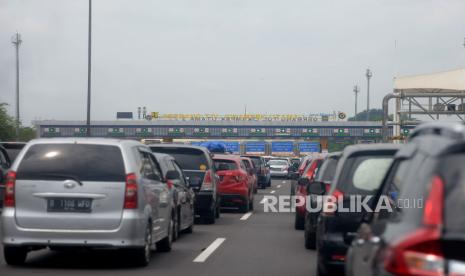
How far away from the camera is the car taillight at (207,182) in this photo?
20.9 metres

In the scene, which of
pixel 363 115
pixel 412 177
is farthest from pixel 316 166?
pixel 363 115

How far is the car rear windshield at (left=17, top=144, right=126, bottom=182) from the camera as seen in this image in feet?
39.4

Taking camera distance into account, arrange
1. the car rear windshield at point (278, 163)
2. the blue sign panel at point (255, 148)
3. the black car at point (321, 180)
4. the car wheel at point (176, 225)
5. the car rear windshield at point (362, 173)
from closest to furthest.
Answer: the car rear windshield at point (362, 173)
the black car at point (321, 180)
the car wheel at point (176, 225)
the car rear windshield at point (278, 163)
the blue sign panel at point (255, 148)

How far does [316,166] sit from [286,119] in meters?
75.7

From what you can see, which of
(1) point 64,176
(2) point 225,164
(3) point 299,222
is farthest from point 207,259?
(2) point 225,164

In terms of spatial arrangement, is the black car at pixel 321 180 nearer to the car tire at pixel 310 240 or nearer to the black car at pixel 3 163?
the car tire at pixel 310 240

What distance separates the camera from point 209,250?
1538 cm

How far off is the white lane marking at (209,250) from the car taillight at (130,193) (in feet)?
6.89

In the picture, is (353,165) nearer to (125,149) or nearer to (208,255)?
(125,149)

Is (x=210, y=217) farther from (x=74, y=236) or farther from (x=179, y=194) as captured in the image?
(x=74, y=236)

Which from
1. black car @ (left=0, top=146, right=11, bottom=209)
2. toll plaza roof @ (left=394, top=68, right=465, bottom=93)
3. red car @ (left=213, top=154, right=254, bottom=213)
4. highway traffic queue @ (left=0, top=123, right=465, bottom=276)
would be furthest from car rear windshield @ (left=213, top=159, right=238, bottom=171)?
toll plaza roof @ (left=394, top=68, right=465, bottom=93)

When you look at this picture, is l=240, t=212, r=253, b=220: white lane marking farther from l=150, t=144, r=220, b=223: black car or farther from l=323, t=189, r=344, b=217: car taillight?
l=323, t=189, r=344, b=217: car taillight

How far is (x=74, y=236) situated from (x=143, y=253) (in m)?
1.09

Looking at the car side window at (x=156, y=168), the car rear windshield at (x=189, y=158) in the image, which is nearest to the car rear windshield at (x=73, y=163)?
the car side window at (x=156, y=168)
